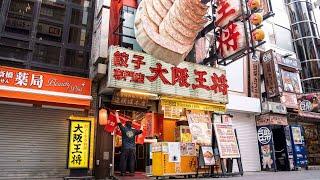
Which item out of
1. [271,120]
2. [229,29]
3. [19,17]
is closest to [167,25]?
[19,17]

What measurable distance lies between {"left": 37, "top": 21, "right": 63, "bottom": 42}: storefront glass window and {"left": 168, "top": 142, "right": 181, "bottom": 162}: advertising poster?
6931 millimetres

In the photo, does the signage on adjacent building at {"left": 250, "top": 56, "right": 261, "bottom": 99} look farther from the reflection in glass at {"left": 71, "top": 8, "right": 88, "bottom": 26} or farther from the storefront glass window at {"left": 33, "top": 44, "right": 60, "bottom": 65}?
the storefront glass window at {"left": 33, "top": 44, "right": 60, "bottom": 65}

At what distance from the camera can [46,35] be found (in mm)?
12898

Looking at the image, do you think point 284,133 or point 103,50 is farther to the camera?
point 284,133

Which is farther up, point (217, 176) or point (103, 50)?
point (103, 50)

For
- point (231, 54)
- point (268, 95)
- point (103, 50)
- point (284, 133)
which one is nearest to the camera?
point (103, 50)

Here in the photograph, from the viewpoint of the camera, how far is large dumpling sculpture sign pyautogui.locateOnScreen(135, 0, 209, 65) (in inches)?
117

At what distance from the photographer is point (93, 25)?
46.4 feet

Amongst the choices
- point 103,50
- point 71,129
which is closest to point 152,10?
point 71,129

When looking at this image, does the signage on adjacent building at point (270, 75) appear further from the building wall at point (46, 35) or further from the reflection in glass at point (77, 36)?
the reflection in glass at point (77, 36)

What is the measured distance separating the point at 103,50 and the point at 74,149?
4350 millimetres

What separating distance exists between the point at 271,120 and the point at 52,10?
1374 cm

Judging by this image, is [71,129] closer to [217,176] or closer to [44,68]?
[44,68]

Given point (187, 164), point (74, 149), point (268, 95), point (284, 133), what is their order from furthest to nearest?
1. point (268, 95)
2. point (284, 133)
3. point (187, 164)
4. point (74, 149)
